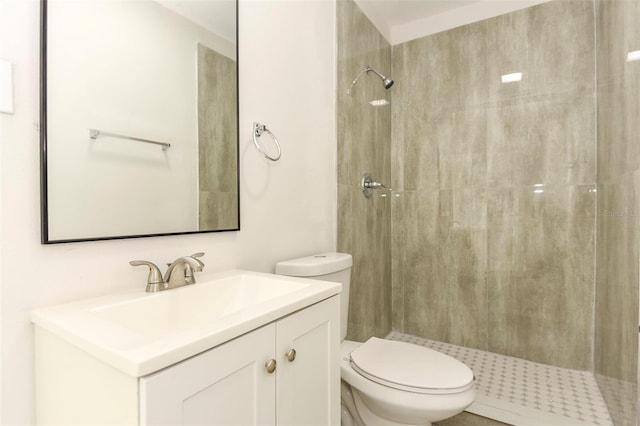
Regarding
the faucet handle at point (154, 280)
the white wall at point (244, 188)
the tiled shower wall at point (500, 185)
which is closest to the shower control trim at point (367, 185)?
the white wall at point (244, 188)

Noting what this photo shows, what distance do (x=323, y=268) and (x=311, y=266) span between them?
0.19ft

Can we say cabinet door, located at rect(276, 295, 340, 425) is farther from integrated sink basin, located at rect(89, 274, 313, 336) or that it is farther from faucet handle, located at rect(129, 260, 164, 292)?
faucet handle, located at rect(129, 260, 164, 292)

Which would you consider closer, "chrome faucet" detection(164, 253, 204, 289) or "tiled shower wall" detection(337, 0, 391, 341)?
"chrome faucet" detection(164, 253, 204, 289)

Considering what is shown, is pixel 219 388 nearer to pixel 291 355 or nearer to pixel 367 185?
pixel 291 355

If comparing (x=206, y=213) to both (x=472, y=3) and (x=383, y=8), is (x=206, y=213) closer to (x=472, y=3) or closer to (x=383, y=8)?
(x=383, y=8)

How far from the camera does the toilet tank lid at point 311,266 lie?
138 centimetres

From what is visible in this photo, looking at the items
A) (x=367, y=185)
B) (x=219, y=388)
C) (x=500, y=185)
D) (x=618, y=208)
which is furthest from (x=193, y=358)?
(x=500, y=185)

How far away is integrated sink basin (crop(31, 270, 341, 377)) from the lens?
54cm

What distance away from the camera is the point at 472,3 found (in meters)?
2.32

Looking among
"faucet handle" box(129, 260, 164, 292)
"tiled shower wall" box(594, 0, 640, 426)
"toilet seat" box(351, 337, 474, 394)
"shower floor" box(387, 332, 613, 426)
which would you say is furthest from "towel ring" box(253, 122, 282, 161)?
"shower floor" box(387, 332, 613, 426)

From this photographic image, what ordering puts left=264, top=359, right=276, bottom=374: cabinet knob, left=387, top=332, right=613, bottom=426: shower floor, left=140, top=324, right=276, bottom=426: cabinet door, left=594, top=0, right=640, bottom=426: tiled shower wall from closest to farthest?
left=140, top=324, right=276, bottom=426: cabinet door → left=264, top=359, right=276, bottom=374: cabinet knob → left=594, top=0, right=640, bottom=426: tiled shower wall → left=387, top=332, right=613, bottom=426: shower floor

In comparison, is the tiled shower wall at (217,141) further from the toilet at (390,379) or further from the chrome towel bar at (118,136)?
the toilet at (390,379)

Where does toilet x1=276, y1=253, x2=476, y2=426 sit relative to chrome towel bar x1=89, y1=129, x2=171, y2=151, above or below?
below

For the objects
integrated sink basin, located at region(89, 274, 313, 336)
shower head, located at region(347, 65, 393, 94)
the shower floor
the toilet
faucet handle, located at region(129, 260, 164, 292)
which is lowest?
the shower floor
